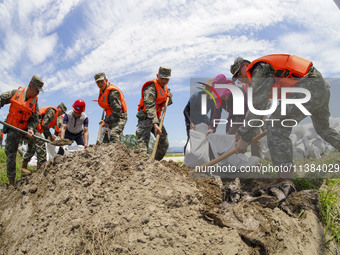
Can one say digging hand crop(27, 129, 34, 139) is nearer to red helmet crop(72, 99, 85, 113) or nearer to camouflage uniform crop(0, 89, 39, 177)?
camouflage uniform crop(0, 89, 39, 177)

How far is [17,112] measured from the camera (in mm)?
4805

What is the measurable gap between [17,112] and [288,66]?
456 centimetres

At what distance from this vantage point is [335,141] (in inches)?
133

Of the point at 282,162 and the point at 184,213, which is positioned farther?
the point at 282,162

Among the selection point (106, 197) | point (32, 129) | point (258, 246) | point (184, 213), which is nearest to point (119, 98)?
point (32, 129)

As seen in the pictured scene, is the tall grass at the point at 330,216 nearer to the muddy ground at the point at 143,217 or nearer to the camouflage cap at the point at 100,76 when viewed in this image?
the muddy ground at the point at 143,217

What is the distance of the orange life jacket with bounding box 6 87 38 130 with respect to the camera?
4793 millimetres

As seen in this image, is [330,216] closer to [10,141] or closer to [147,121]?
[147,121]

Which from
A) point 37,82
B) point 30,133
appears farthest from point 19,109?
point 37,82

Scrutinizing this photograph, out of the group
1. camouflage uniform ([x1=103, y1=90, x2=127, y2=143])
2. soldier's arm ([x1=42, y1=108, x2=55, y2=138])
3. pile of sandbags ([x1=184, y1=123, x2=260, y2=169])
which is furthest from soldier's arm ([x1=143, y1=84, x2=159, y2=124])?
soldier's arm ([x1=42, y1=108, x2=55, y2=138])

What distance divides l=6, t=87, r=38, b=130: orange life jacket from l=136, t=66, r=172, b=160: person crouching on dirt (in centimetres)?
206

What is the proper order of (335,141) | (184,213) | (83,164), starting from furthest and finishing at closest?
(335,141), (83,164), (184,213)

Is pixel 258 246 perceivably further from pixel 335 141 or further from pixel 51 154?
pixel 51 154

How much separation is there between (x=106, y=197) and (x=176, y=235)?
2.63 ft
